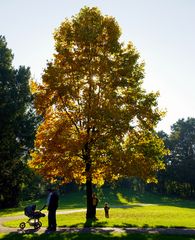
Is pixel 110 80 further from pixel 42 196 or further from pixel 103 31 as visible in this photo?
pixel 42 196

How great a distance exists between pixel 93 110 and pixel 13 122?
26468 millimetres

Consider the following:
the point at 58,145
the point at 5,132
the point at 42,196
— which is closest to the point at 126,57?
the point at 58,145

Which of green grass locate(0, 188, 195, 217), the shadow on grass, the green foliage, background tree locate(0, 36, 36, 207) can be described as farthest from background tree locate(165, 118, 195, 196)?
the shadow on grass

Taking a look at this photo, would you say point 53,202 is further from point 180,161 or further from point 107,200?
point 180,161

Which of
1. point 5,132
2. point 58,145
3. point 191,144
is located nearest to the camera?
point 58,145

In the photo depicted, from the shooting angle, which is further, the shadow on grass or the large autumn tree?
the large autumn tree

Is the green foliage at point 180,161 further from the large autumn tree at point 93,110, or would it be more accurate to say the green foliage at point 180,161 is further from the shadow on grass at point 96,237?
the shadow on grass at point 96,237

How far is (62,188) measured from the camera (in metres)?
97.3

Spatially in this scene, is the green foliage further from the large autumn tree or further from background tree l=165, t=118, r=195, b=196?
the large autumn tree

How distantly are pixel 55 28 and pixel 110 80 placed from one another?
5883mm

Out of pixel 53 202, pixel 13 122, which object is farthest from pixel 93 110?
pixel 13 122

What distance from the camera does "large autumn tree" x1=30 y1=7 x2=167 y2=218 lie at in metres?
23.2

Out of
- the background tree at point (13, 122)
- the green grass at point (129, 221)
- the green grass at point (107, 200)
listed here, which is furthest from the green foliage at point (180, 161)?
the green grass at point (129, 221)

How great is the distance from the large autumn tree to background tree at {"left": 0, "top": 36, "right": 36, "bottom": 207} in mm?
21557
